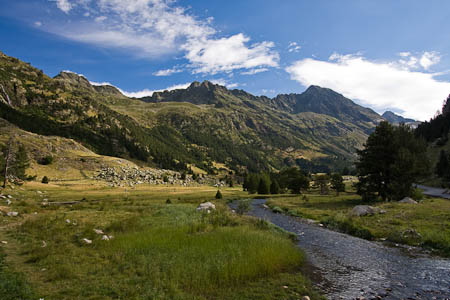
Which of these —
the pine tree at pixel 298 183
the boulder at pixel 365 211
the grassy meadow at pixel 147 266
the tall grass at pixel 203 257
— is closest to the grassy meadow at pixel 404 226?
the boulder at pixel 365 211

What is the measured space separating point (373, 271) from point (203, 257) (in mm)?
12415

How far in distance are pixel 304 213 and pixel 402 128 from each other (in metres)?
43.4

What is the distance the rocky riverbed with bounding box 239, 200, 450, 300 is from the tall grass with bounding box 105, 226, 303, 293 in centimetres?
271

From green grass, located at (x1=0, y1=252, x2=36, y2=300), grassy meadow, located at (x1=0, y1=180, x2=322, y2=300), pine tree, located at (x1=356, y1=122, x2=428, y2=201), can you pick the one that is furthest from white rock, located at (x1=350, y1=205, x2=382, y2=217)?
green grass, located at (x1=0, y1=252, x2=36, y2=300)

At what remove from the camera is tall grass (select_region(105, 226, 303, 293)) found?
1341cm

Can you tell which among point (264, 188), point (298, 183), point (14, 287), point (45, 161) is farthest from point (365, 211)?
point (45, 161)

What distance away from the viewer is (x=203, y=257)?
16359 millimetres

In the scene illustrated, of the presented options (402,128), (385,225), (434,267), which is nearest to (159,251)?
(434,267)

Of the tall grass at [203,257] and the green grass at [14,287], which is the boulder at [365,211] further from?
the green grass at [14,287]

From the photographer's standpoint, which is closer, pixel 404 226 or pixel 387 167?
pixel 404 226

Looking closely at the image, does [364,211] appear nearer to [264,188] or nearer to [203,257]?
[203,257]

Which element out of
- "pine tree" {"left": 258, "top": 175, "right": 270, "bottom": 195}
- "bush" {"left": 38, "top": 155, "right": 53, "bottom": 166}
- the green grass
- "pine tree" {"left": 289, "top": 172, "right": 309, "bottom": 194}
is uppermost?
"bush" {"left": 38, "top": 155, "right": 53, "bottom": 166}

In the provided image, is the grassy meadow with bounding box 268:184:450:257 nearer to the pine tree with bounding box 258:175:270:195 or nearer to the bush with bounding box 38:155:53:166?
the pine tree with bounding box 258:175:270:195

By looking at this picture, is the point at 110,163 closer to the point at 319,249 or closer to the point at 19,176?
the point at 19,176
